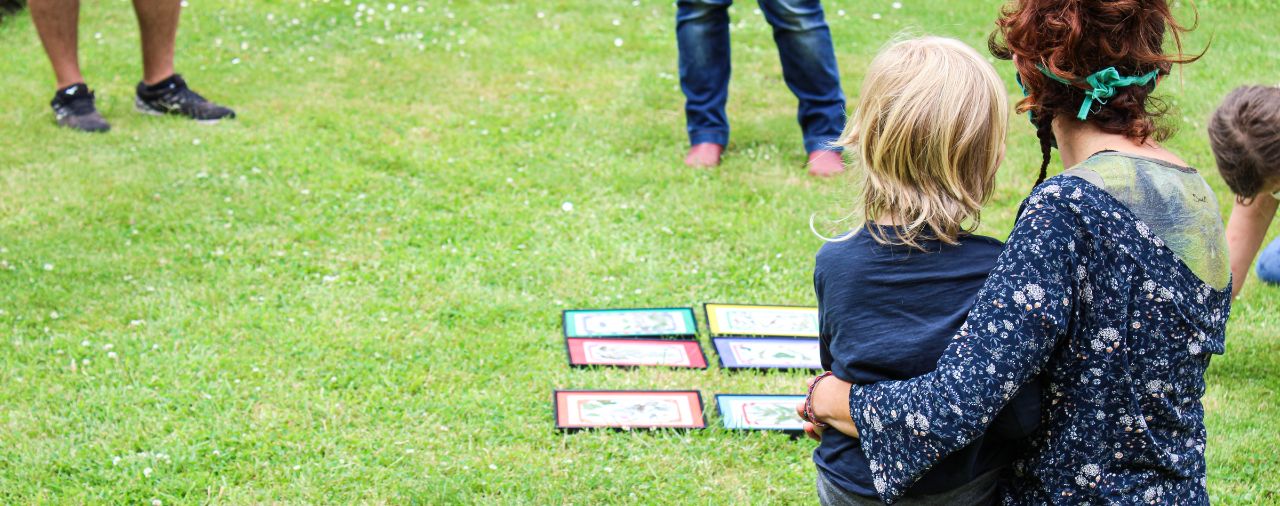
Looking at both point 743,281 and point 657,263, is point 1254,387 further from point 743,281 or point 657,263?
point 657,263

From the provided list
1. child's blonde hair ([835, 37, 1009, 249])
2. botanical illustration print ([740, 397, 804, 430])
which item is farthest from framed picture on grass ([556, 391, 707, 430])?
child's blonde hair ([835, 37, 1009, 249])

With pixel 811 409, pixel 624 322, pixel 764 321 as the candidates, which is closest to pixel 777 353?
pixel 764 321

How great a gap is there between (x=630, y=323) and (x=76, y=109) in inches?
141

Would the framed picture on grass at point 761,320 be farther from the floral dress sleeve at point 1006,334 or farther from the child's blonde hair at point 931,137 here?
the floral dress sleeve at point 1006,334

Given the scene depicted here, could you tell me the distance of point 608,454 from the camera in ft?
10.8

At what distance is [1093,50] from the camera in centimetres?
180

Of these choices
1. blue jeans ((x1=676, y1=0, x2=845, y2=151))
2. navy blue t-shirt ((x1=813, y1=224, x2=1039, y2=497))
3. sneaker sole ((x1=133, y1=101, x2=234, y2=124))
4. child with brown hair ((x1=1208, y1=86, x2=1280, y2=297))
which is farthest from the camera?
sneaker sole ((x1=133, y1=101, x2=234, y2=124))

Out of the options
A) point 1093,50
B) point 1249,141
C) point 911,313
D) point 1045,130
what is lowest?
point 1249,141

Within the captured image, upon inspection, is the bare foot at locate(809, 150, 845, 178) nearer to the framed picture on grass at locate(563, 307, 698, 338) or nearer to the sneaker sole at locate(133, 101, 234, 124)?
the framed picture on grass at locate(563, 307, 698, 338)

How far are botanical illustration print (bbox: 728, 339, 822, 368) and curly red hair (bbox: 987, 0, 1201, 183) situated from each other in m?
2.01

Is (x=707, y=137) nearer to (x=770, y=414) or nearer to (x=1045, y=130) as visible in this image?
(x=770, y=414)

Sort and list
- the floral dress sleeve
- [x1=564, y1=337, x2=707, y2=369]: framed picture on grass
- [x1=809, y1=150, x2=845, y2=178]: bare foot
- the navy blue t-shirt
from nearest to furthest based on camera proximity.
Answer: the floral dress sleeve
the navy blue t-shirt
[x1=564, y1=337, x2=707, y2=369]: framed picture on grass
[x1=809, y1=150, x2=845, y2=178]: bare foot

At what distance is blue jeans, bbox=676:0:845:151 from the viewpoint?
17.6 feet

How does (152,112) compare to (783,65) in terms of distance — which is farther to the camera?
(152,112)
